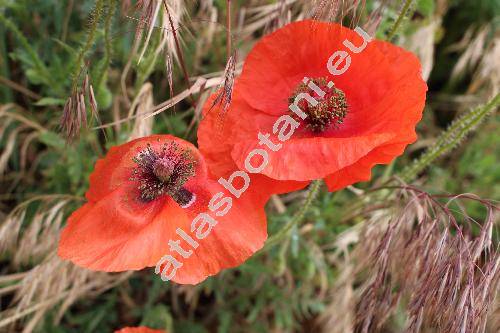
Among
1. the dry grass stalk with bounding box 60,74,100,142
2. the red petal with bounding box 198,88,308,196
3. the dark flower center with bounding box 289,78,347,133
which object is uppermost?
the dry grass stalk with bounding box 60,74,100,142

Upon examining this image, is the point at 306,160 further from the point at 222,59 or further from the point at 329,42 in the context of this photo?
the point at 222,59

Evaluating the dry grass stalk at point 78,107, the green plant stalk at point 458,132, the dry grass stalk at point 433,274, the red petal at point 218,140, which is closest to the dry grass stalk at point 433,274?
the dry grass stalk at point 433,274

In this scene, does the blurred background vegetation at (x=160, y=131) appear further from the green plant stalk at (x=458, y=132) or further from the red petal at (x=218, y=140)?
the red petal at (x=218, y=140)

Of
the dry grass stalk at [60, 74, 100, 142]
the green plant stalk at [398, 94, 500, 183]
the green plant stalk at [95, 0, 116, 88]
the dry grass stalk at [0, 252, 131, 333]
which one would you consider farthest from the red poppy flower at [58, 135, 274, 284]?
the green plant stalk at [398, 94, 500, 183]

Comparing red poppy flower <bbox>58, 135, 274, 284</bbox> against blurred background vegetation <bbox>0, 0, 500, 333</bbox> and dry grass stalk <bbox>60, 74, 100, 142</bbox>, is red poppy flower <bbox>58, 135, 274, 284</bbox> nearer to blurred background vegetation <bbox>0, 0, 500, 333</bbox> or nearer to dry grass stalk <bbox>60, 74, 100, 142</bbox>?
dry grass stalk <bbox>60, 74, 100, 142</bbox>

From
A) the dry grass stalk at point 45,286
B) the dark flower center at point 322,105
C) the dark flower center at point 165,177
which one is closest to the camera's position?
the dark flower center at point 165,177

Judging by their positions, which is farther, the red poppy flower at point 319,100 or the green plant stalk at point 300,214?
the green plant stalk at point 300,214

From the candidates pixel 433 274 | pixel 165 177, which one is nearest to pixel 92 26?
pixel 165 177
